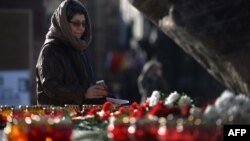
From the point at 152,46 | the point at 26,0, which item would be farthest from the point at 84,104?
the point at 152,46

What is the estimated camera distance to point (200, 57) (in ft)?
25.9

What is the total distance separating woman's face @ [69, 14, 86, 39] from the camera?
8234 mm

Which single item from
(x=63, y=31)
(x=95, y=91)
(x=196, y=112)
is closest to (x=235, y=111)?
(x=196, y=112)

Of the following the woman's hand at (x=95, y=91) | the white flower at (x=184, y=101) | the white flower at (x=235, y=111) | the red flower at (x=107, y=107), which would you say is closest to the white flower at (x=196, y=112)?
the white flower at (x=235, y=111)

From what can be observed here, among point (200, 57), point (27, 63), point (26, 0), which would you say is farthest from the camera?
point (26, 0)

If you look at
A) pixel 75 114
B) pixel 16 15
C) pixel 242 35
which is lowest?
pixel 75 114

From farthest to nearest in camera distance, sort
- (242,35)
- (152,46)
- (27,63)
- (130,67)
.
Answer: (130,67) < (152,46) < (27,63) < (242,35)

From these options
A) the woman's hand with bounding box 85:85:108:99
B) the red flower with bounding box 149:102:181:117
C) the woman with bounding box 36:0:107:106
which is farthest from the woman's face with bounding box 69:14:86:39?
the red flower with bounding box 149:102:181:117

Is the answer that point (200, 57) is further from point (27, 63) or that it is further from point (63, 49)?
point (27, 63)

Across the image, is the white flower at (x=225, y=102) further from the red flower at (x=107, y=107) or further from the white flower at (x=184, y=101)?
the red flower at (x=107, y=107)

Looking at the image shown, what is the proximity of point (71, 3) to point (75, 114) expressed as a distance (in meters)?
1.19

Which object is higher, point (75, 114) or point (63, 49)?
point (63, 49)

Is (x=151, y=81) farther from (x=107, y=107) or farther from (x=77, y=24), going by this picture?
(x=107, y=107)

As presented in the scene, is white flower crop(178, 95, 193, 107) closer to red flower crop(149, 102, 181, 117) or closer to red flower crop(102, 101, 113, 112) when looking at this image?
red flower crop(149, 102, 181, 117)
